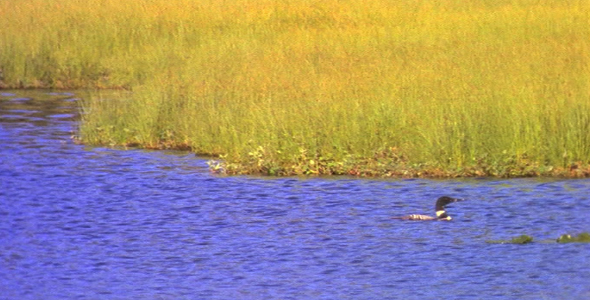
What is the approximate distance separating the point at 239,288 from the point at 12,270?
1.85m

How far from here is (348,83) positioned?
44.0 feet

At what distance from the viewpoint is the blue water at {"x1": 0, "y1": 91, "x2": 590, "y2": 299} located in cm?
763

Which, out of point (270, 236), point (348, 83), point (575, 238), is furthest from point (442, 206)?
point (348, 83)

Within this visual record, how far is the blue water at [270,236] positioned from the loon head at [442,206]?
128mm

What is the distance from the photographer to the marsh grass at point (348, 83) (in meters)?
11.6

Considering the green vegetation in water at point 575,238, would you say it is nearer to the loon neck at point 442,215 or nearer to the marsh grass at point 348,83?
the loon neck at point 442,215

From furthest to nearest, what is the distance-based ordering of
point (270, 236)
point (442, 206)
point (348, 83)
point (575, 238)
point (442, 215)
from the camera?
point (348, 83) → point (442, 206) → point (442, 215) → point (270, 236) → point (575, 238)

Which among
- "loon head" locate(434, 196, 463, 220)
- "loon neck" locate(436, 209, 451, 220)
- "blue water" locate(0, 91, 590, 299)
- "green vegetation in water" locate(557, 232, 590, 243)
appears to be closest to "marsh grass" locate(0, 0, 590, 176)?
"blue water" locate(0, 91, 590, 299)

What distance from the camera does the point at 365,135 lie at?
12125mm

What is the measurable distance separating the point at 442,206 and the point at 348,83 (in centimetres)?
385

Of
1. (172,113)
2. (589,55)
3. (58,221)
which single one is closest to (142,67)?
(172,113)

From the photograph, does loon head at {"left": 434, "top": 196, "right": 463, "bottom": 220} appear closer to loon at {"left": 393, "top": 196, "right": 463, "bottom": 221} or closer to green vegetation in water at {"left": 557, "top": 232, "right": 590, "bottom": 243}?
loon at {"left": 393, "top": 196, "right": 463, "bottom": 221}

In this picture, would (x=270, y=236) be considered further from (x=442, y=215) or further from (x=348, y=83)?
(x=348, y=83)

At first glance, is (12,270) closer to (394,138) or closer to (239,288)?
(239,288)
